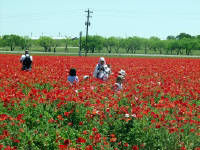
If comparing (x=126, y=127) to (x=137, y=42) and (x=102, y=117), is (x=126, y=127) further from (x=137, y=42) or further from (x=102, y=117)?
(x=137, y=42)

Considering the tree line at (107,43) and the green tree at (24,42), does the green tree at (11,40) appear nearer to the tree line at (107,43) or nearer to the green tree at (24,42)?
the tree line at (107,43)

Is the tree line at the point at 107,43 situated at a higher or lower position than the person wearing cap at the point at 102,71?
higher

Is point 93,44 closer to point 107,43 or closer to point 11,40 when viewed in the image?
point 107,43

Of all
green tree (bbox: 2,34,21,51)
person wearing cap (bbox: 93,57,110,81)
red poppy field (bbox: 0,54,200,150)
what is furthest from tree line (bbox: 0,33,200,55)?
red poppy field (bbox: 0,54,200,150)

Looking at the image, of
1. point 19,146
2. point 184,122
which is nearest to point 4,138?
point 19,146

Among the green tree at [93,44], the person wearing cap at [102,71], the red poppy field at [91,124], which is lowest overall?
the red poppy field at [91,124]

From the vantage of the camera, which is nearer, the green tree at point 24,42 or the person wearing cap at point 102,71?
the person wearing cap at point 102,71

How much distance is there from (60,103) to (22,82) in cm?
453

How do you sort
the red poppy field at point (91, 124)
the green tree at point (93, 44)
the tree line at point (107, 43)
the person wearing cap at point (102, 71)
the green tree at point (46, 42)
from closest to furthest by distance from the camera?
the red poppy field at point (91, 124) < the person wearing cap at point (102, 71) < the green tree at point (93, 44) < the tree line at point (107, 43) < the green tree at point (46, 42)

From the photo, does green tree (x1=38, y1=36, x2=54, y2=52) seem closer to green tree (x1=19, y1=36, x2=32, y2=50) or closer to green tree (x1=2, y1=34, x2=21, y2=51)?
green tree (x1=19, y1=36, x2=32, y2=50)

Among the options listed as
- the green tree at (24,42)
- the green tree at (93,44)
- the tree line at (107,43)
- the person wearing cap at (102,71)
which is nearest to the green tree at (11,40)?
the tree line at (107,43)

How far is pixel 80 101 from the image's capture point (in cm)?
802

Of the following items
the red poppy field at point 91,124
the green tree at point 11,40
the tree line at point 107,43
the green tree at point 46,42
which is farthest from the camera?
the green tree at point 46,42

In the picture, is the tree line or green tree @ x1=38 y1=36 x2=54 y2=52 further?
green tree @ x1=38 y1=36 x2=54 y2=52
